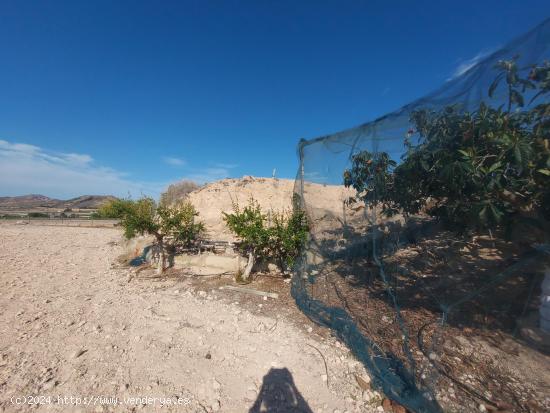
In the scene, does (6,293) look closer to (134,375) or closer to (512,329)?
(134,375)

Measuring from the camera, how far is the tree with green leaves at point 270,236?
5539 millimetres

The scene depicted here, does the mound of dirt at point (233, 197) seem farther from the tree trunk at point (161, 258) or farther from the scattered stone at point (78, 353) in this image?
the scattered stone at point (78, 353)

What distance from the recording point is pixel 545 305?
93.7 inches

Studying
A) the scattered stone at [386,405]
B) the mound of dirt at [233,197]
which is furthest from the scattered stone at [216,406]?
the mound of dirt at [233,197]

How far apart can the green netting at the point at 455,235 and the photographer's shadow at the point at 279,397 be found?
88 cm

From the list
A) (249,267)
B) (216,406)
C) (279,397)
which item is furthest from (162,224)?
(279,397)

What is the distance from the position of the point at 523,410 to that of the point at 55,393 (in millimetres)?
4282

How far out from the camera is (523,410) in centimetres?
204

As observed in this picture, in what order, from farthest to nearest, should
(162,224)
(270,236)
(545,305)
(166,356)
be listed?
1. (162,224)
2. (270,236)
3. (166,356)
4. (545,305)

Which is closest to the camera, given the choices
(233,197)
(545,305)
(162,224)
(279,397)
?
(545,305)

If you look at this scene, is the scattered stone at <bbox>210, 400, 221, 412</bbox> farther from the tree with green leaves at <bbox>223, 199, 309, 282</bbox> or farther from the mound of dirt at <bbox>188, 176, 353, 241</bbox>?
the mound of dirt at <bbox>188, 176, 353, 241</bbox>

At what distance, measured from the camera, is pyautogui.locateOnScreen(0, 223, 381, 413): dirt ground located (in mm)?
2490

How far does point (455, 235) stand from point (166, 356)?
12.7ft

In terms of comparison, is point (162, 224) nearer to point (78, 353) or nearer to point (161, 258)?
point (161, 258)
